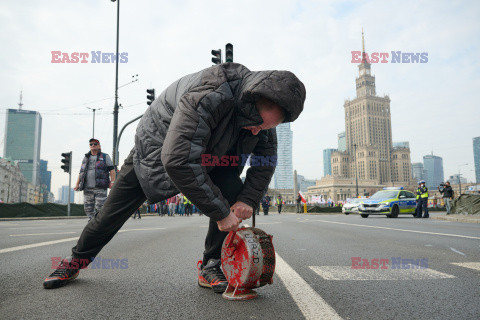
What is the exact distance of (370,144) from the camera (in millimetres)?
159125

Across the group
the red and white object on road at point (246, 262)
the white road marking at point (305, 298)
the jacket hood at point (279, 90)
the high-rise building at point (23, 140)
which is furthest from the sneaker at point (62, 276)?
the high-rise building at point (23, 140)

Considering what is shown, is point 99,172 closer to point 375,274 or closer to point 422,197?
point 375,274

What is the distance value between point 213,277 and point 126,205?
85 centimetres

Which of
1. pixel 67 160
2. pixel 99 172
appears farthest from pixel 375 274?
pixel 67 160

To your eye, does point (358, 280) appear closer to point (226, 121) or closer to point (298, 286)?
point (298, 286)

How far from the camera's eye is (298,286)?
2779mm

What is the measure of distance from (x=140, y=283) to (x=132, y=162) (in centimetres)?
97

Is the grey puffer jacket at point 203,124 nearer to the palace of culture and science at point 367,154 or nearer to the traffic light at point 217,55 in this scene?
the traffic light at point 217,55

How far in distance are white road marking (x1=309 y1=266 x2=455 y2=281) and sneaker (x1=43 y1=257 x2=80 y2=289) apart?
80.9 inches

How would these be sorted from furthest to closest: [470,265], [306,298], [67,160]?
[67,160] → [470,265] → [306,298]

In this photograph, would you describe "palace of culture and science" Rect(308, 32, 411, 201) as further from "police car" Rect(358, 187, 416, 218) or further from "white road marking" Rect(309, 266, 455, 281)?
"white road marking" Rect(309, 266, 455, 281)

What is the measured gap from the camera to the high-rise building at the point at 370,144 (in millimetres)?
155750

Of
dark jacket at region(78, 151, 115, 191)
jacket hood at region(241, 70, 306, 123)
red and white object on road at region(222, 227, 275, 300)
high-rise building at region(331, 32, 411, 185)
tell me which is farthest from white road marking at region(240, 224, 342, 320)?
→ high-rise building at region(331, 32, 411, 185)

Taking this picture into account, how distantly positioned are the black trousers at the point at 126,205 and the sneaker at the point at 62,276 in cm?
11
